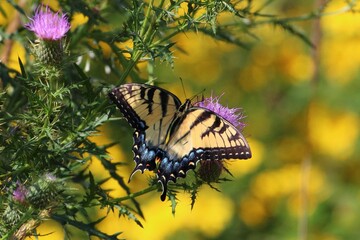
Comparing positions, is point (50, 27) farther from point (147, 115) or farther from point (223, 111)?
point (223, 111)

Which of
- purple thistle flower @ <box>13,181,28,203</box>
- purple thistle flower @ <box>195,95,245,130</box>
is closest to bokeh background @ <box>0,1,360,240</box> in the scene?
purple thistle flower @ <box>195,95,245,130</box>

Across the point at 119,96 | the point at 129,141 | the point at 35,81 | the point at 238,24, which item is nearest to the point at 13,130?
the point at 35,81

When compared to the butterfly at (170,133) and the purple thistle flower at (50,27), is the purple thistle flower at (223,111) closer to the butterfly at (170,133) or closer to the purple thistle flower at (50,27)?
the butterfly at (170,133)

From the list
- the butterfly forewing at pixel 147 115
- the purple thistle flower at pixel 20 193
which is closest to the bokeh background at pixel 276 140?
the butterfly forewing at pixel 147 115

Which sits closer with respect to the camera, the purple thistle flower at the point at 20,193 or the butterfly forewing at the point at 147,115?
Answer: the purple thistle flower at the point at 20,193

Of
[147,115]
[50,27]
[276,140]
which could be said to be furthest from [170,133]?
[276,140]
